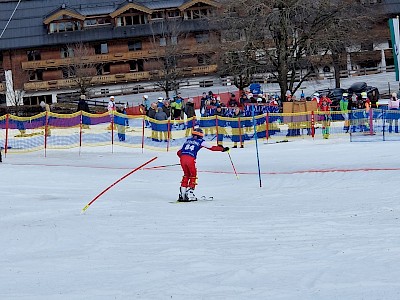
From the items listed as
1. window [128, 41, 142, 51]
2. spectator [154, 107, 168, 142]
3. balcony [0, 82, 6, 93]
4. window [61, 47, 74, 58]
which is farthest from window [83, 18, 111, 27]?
spectator [154, 107, 168, 142]

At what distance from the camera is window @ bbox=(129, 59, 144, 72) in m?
74.7

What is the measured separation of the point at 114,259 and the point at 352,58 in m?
56.9

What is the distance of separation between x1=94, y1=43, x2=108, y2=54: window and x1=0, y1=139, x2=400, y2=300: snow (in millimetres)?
52068

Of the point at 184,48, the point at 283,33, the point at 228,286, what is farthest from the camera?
the point at 184,48

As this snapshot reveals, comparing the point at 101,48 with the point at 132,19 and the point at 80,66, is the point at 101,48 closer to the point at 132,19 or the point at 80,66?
the point at 132,19

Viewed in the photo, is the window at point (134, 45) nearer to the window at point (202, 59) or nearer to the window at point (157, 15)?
the window at point (157, 15)

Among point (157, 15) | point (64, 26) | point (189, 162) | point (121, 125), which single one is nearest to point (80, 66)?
point (64, 26)

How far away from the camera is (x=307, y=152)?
26906 mm

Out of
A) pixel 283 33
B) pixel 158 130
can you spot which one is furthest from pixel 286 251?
pixel 283 33

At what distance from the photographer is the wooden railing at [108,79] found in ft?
234

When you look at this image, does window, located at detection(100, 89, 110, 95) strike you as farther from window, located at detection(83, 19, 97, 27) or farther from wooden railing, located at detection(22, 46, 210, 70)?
window, located at detection(83, 19, 97, 27)

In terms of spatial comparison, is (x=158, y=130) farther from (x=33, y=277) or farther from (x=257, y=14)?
(x=33, y=277)

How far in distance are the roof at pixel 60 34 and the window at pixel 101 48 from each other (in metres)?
1.27

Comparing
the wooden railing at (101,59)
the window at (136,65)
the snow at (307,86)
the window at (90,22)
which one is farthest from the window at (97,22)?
the snow at (307,86)
